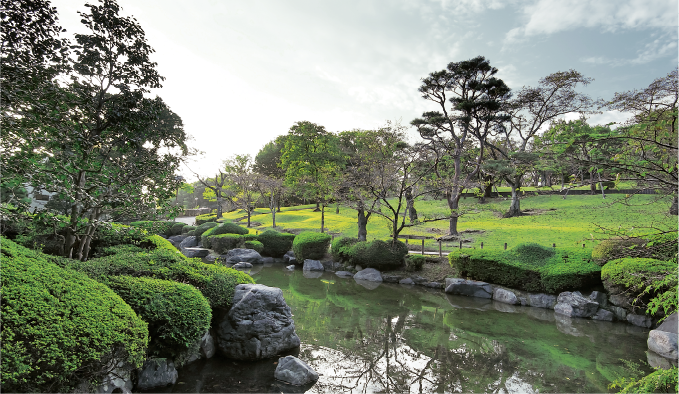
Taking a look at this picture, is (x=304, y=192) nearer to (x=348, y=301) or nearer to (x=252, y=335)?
(x=348, y=301)

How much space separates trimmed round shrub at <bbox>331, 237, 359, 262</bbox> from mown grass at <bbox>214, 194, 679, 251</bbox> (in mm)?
4521

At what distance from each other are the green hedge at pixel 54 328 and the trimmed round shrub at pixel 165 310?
524 millimetres

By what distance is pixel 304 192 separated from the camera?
2769cm

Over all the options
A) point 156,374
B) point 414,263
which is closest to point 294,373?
point 156,374

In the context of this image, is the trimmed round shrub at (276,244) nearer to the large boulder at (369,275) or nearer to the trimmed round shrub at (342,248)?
the trimmed round shrub at (342,248)

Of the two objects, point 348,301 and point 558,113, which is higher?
point 558,113

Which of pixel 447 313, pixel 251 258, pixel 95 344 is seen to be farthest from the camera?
pixel 251 258

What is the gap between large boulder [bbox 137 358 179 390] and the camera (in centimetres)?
510

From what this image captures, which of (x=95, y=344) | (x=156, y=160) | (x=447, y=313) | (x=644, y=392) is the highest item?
(x=156, y=160)

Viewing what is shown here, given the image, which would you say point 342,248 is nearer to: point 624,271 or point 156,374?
point 624,271

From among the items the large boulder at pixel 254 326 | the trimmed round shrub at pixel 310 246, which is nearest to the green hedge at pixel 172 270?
the large boulder at pixel 254 326

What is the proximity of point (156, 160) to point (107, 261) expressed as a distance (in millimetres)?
2261

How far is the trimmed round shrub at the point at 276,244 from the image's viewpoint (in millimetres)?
18359

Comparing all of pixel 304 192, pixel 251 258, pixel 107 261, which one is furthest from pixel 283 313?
pixel 304 192
